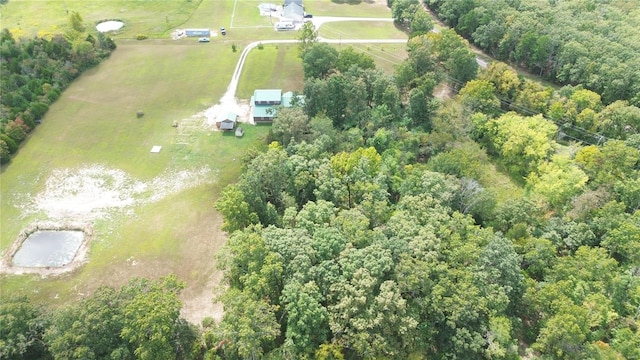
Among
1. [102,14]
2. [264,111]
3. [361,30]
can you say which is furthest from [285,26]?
[102,14]

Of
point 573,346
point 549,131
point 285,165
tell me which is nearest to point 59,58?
point 285,165

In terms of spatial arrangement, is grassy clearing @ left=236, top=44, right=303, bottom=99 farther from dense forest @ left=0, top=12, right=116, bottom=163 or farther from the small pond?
the small pond

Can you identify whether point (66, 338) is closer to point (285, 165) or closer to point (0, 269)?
point (0, 269)

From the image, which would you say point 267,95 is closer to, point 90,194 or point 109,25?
point 90,194

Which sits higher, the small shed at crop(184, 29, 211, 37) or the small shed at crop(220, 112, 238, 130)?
the small shed at crop(184, 29, 211, 37)

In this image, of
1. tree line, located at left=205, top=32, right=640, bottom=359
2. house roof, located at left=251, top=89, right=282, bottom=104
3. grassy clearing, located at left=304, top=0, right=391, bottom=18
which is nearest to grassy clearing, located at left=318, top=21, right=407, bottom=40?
grassy clearing, located at left=304, top=0, right=391, bottom=18

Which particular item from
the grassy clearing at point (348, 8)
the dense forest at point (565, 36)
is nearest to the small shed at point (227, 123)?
the grassy clearing at point (348, 8)
